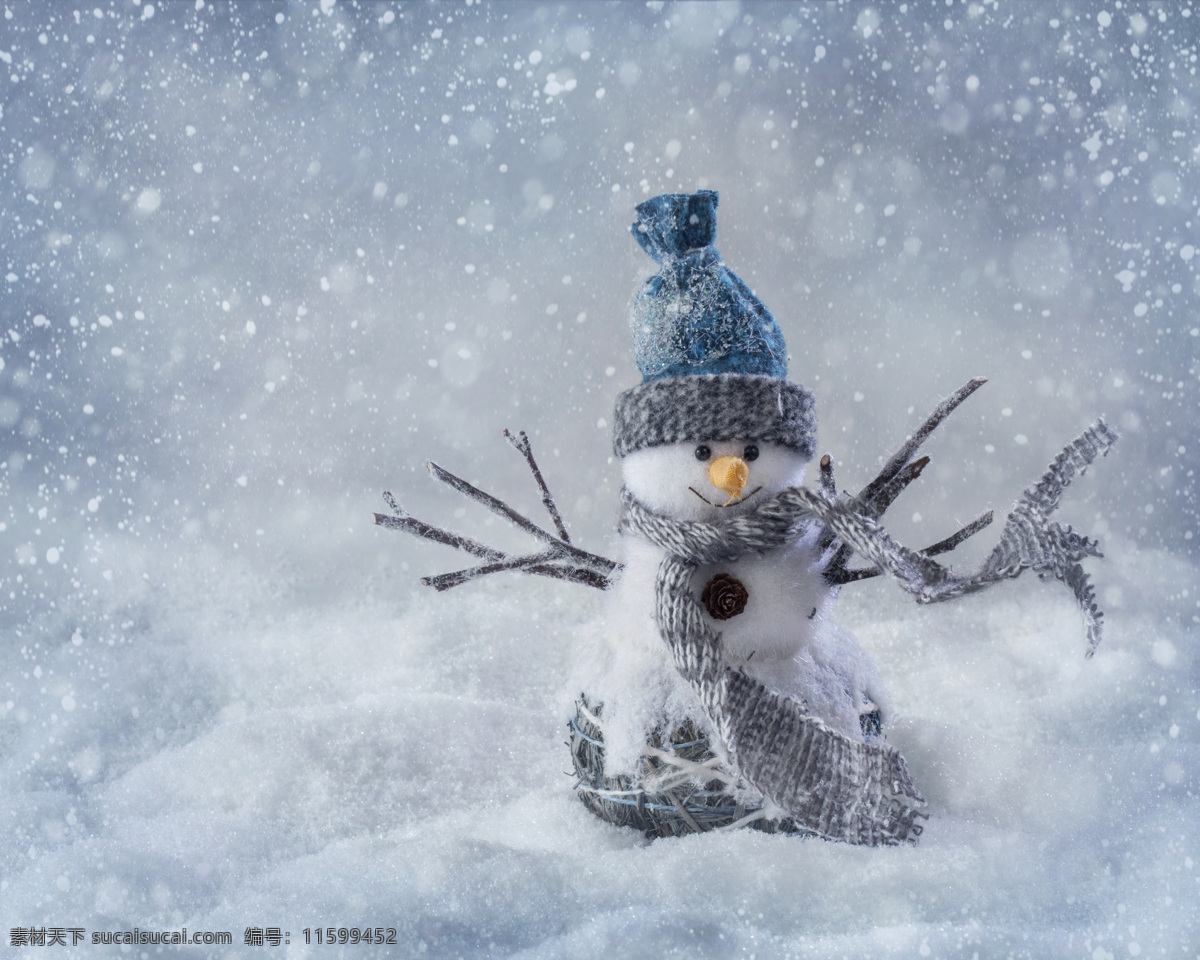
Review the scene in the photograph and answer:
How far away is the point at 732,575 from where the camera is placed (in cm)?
99

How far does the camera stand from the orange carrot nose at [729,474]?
37.5 inches

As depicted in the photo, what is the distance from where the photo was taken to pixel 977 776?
1114 mm

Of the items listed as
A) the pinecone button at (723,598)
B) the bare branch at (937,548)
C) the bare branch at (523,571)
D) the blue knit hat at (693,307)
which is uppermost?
the blue knit hat at (693,307)

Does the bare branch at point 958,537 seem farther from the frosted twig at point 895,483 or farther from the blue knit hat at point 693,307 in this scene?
the blue knit hat at point 693,307

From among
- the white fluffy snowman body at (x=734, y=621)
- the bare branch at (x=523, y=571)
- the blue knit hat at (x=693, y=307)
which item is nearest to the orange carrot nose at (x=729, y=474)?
the white fluffy snowman body at (x=734, y=621)

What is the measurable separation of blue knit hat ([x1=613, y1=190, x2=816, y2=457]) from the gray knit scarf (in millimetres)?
108

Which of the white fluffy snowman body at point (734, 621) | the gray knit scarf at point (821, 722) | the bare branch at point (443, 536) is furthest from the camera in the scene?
the bare branch at point (443, 536)

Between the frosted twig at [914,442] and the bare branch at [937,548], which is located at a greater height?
the frosted twig at [914,442]

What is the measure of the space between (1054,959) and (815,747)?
0.24 meters

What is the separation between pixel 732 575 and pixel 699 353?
0.77 feet

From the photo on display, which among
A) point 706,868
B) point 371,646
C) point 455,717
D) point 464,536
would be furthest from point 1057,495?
point 371,646

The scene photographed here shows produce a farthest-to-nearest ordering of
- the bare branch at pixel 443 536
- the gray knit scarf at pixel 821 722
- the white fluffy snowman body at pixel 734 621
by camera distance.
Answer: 1. the bare branch at pixel 443 536
2. the white fluffy snowman body at pixel 734 621
3. the gray knit scarf at pixel 821 722

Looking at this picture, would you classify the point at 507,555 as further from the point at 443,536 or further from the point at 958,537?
the point at 958,537

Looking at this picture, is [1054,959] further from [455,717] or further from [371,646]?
[371,646]
